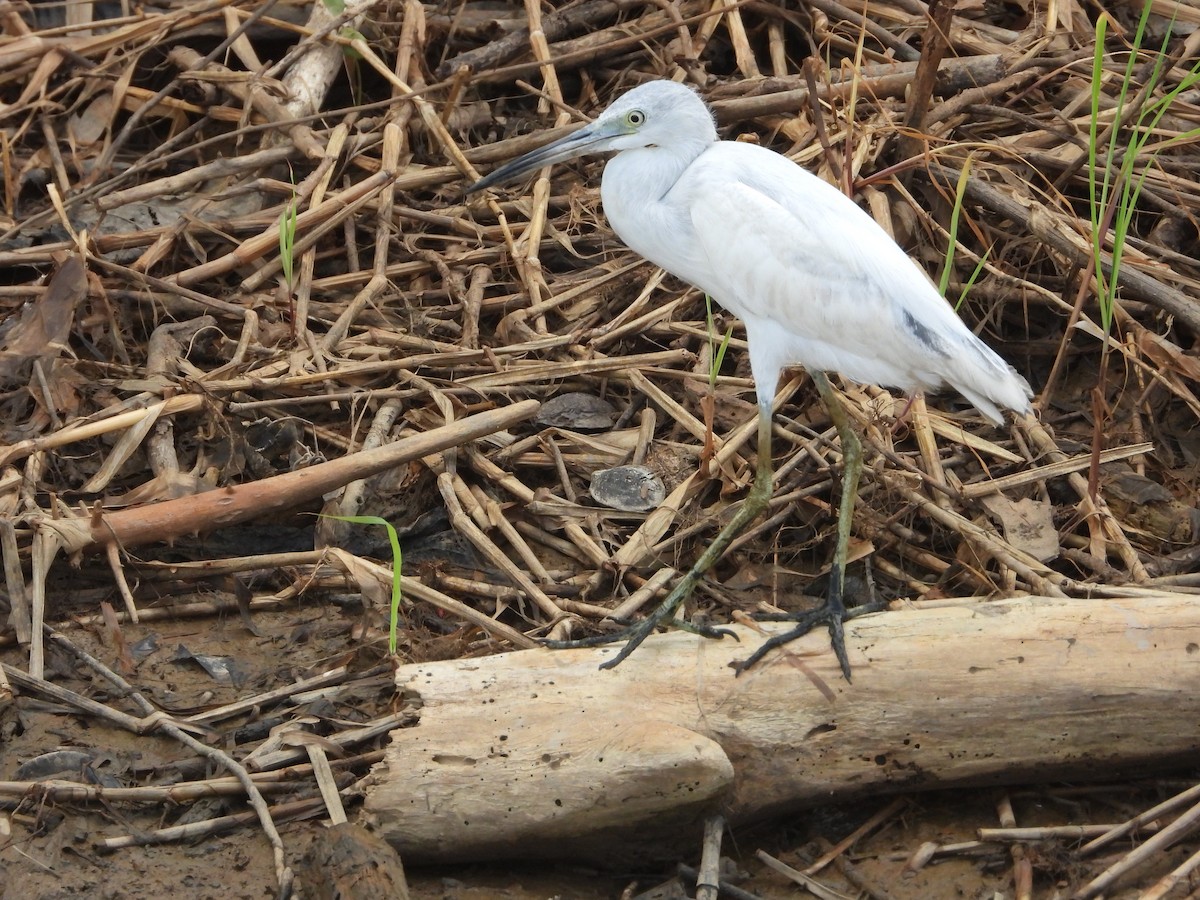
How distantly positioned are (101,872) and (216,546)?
1229 mm

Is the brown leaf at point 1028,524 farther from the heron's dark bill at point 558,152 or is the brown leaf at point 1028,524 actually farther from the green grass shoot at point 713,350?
the heron's dark bill at point 558,152

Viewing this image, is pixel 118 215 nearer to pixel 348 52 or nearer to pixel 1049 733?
pixel 348 52

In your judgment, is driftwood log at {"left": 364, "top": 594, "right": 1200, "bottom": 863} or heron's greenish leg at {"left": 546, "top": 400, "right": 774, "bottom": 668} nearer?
driftwood log at {"left": 364, "top": 594, "right": 1200, "bottom": 863}

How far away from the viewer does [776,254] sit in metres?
3.77

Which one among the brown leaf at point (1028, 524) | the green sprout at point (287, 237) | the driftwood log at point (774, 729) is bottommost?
the brown leaf at point (1028, 524)

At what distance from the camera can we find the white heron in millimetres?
3682

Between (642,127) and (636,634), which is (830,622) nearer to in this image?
(636,634)

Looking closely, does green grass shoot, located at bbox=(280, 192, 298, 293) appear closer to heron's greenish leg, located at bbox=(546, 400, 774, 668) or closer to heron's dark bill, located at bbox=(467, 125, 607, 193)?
heron's dark bill, located at bbox=(467, 125, 607, 193)

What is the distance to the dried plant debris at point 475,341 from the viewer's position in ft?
13.0

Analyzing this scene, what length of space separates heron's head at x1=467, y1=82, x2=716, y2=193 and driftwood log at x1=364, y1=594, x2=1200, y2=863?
1584 millimetres

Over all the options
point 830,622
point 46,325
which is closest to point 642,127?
point 830,622

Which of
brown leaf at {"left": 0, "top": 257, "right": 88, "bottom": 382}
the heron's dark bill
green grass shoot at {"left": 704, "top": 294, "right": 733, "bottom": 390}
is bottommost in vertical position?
green grass shoot at {"left": 704, "top": 294, "right": 733, "bottom": 390}

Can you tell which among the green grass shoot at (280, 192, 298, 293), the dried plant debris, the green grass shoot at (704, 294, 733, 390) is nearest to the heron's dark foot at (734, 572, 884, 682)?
the dried plant debris

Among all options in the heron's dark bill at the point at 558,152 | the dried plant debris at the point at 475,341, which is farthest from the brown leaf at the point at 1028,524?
the heron's dark bill at the point at 558,152
